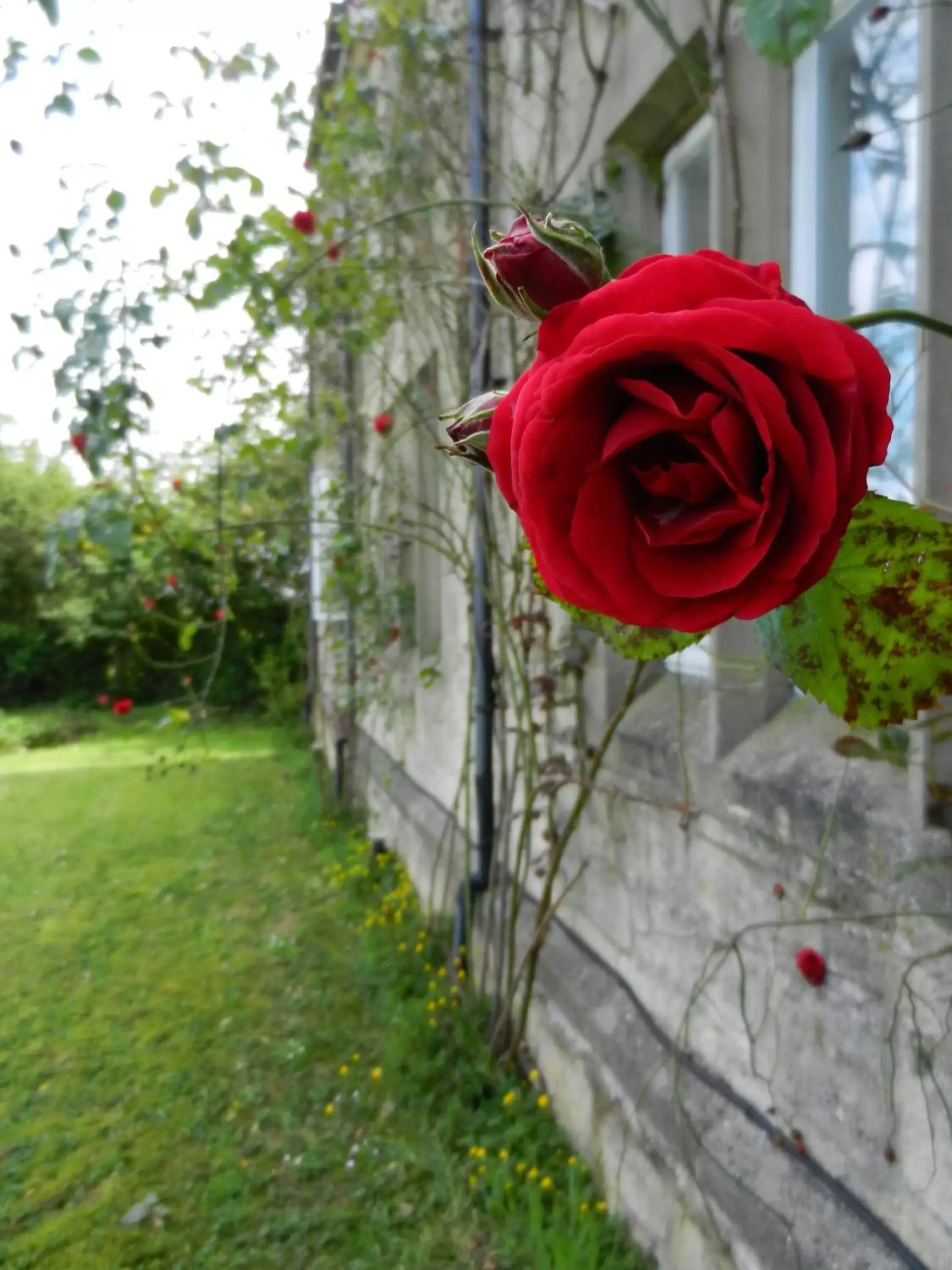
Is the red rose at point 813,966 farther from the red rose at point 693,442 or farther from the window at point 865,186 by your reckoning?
the red rose at point 693,442

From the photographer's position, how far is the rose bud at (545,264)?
0.51m

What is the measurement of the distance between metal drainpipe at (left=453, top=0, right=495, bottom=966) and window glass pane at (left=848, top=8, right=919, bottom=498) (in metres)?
1.51

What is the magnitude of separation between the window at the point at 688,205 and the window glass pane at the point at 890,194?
613 mm

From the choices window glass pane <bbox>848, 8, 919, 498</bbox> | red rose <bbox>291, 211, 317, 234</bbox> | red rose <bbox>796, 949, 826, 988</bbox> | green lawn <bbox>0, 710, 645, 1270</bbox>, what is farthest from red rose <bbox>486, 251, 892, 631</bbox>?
red rose <bbox>291, 211, 317, 234</bbox>

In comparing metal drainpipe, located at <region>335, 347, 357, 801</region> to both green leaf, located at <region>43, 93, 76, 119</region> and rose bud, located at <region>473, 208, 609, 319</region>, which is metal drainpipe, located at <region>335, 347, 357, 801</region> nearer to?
green leaf, located at <region>43, 93, 76, 119</region>

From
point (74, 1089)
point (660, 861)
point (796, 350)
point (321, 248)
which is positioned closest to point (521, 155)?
point (321, 248)

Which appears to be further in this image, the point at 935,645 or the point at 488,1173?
the point at 488,1173

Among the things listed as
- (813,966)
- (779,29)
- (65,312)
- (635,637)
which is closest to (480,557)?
(65,312)

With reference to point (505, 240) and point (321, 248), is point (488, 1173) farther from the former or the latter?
point (321, 248)

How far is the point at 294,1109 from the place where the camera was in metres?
3.04

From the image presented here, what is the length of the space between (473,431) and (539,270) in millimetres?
104

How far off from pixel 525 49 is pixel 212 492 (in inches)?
109

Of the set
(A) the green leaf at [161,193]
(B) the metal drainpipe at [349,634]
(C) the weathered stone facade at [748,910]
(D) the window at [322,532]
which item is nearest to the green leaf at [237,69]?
(A) the green leaf at [161,193]

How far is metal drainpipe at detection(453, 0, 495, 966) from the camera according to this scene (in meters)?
3.08
